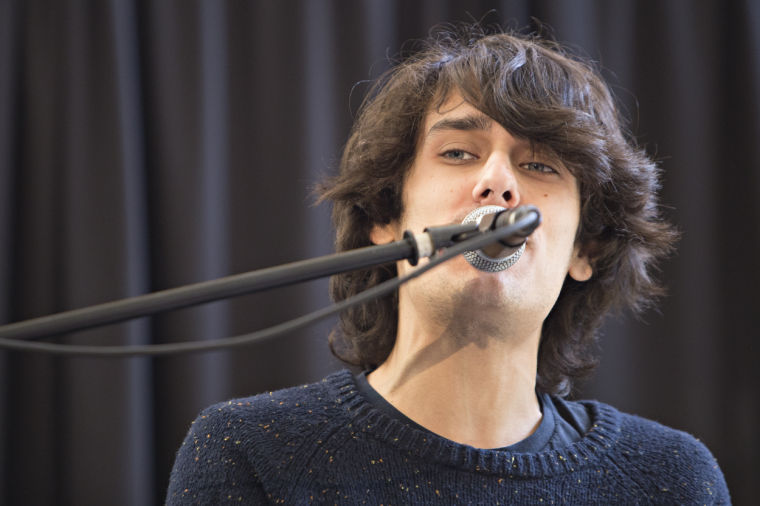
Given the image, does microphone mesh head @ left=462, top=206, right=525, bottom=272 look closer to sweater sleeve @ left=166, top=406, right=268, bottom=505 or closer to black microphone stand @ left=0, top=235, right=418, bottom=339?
black microphone stand @ left=0, top=235, right=418, bottom=339

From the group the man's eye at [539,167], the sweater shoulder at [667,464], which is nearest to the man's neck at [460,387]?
the sweater shoulder at [667,464]

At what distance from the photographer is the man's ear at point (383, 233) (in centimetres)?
153

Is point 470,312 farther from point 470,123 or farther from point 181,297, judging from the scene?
point 181,297

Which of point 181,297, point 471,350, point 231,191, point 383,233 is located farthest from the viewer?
point 231,191

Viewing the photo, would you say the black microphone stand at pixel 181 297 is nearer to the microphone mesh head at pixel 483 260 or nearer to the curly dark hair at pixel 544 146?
the microphone mesh head at pixel 483 260

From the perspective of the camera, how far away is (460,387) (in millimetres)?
1333

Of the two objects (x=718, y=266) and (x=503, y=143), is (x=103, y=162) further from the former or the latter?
(x=718, y=266)

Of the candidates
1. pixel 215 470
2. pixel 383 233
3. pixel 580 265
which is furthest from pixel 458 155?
pixel 215 470

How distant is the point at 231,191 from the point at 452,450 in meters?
1.02

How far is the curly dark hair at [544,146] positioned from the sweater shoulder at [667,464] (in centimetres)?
25

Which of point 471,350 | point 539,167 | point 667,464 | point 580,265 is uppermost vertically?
point 539,167

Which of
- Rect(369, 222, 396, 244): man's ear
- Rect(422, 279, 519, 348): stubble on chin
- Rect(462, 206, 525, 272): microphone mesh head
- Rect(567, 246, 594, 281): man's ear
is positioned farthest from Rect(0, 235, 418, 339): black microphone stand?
Rect(567, 246, 594, 281): man's ear

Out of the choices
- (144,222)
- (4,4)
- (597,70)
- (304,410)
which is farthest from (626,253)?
(4,4)

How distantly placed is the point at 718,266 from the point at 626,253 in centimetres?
53
